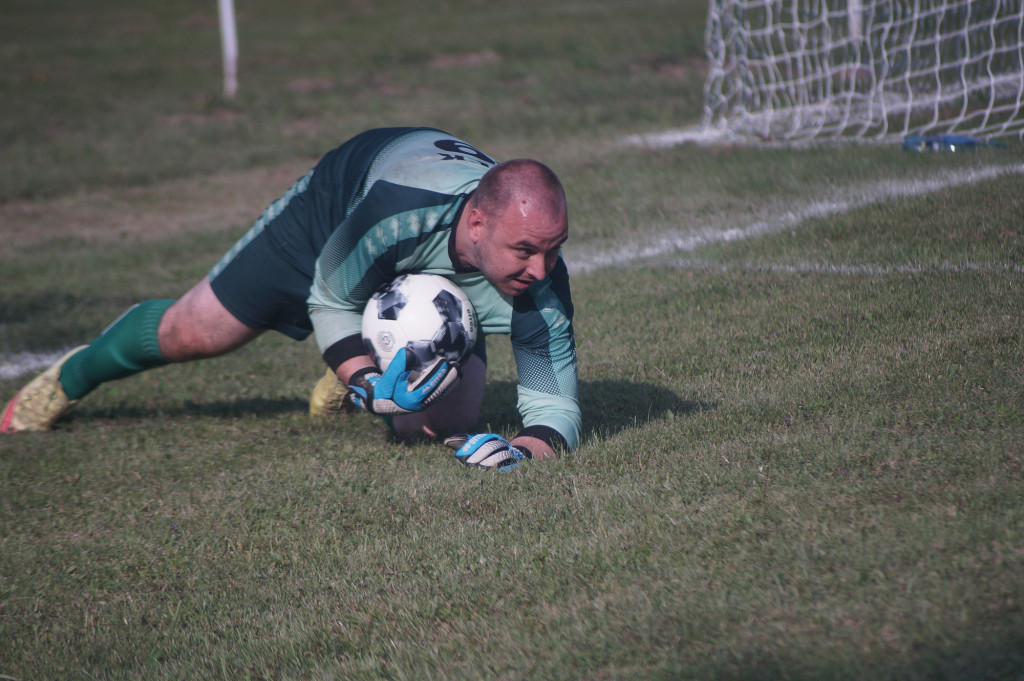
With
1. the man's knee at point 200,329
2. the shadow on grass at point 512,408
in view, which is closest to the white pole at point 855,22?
the shadow on grass at point 512,408

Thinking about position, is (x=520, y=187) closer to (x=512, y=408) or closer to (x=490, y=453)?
(x=490, y=453)

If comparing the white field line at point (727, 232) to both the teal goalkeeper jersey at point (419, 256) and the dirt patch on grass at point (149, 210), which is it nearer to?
the teal goalkeeper jersey at point (419, 256)

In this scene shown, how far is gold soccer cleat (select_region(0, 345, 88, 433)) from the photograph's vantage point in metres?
5.24

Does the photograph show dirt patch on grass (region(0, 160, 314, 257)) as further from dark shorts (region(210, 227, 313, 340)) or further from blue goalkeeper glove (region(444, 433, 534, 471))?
blue goalkeeper glove (region(444, 433, 534, 471))

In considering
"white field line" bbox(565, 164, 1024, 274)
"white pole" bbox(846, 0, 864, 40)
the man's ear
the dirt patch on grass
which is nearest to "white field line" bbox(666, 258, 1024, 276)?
"white field line" bbox(565, 164, 1024, 274)

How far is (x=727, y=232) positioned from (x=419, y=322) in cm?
401

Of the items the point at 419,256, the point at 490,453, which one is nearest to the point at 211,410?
the point at 419,256

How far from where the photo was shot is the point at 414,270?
415cm

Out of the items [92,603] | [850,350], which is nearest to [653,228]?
[850,350]

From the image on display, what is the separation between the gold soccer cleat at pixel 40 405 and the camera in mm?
5238

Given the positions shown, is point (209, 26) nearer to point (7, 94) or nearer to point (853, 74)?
point (7, 94)

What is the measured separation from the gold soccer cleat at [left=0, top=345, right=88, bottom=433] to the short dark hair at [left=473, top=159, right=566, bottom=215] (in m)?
2.74

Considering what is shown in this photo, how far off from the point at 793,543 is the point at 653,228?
5.35m

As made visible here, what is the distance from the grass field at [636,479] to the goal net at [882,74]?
140 cm
